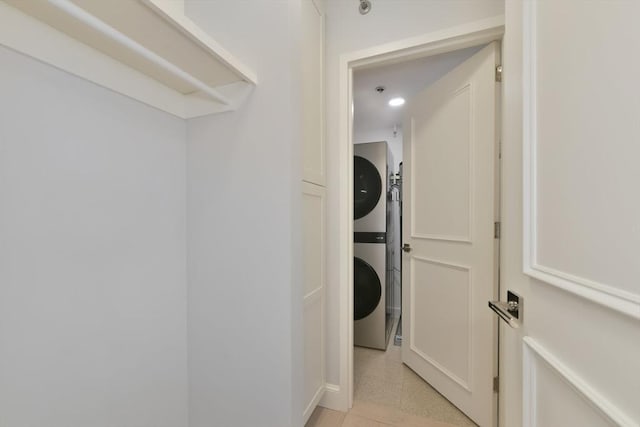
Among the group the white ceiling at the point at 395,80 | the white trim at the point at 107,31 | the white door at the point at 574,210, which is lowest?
the white door at the point at 574,210

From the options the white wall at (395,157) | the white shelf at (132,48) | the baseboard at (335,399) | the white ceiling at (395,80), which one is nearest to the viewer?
the white shelf at (132,48)

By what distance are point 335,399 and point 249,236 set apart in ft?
4.03

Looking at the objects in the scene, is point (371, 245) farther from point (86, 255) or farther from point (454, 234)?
point (86, 255)

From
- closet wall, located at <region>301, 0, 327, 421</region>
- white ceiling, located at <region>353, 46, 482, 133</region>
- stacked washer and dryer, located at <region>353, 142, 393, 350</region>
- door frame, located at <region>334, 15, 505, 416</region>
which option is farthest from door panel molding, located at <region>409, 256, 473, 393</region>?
white ceiling, located at <region>353, 46, 482, 133</region>

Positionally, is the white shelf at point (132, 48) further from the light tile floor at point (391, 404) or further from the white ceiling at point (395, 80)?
the light tile floor at point (391, 404)

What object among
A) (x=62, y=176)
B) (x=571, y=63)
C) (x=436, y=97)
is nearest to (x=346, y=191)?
(x=436, y=97)

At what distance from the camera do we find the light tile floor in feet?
4.94

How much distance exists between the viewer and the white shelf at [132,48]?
0.71 m

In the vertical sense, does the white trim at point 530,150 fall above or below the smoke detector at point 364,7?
below

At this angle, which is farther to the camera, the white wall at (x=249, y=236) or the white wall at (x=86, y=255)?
the white wall at (x=249, y=236)

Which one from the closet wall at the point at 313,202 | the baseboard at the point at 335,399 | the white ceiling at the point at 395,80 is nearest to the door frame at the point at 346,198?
the baseboard at the point at 335,399

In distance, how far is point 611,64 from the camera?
1.40ft

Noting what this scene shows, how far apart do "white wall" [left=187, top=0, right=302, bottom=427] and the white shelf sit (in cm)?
12

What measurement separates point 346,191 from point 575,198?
115 centimetres
